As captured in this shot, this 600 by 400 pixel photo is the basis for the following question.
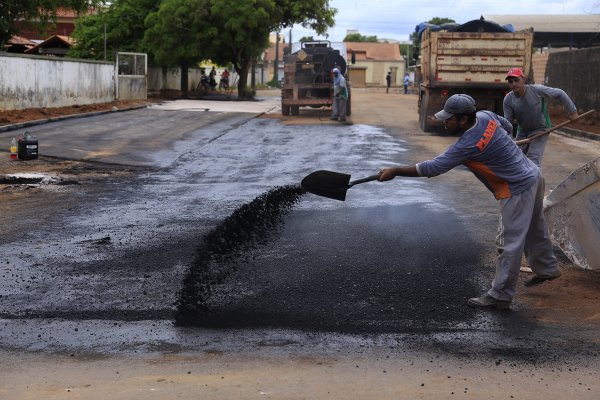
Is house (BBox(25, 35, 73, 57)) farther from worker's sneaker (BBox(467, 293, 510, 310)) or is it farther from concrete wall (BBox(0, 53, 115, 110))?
worker's sneaker (BBox(467, 293, 510, 310))

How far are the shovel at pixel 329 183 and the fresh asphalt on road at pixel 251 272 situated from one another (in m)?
0.64

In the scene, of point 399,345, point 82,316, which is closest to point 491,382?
point 399,345

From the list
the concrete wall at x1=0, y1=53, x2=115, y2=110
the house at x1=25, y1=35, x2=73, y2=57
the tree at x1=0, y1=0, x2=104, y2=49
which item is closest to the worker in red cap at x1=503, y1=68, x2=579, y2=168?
the concrete wall at x1=0, y1=53, x2=115, y2=110

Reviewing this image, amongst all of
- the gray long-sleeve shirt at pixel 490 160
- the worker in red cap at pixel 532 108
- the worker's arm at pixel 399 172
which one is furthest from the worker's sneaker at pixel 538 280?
the worker in red cap at pixel 532 108

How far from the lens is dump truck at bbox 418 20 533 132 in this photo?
19.3 metres

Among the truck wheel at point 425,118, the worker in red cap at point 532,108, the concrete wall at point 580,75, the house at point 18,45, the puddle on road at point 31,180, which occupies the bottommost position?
the puddle on road at point 31,180

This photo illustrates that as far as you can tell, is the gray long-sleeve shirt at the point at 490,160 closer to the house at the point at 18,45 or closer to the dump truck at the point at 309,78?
the dump truck at the point at 309,78

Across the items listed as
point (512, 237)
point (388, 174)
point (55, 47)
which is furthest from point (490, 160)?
point (55, 47)

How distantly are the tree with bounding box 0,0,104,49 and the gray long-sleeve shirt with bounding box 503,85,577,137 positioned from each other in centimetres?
2109

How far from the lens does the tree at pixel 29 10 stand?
25859 mm

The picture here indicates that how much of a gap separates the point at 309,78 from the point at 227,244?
1980cm

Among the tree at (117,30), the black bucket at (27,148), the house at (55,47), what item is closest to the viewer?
the black bucket at (27,148)

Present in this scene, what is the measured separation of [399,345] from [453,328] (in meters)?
0.53

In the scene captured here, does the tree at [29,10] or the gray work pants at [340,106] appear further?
the tree at [29,10]
